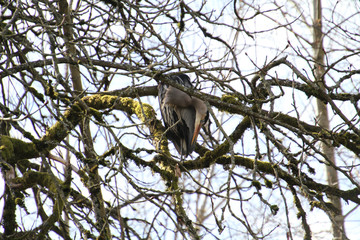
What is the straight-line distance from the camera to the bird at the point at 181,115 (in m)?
4.99

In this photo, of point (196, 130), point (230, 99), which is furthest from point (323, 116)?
point (230, 99)

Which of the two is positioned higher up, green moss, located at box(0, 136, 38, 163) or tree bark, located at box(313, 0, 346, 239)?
tree bark, located at box(313, 0, 346, 239)

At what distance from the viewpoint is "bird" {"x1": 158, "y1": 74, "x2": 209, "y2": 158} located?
196 inches

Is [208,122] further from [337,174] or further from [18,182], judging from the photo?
[337,174]

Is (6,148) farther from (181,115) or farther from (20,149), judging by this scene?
(181,115)

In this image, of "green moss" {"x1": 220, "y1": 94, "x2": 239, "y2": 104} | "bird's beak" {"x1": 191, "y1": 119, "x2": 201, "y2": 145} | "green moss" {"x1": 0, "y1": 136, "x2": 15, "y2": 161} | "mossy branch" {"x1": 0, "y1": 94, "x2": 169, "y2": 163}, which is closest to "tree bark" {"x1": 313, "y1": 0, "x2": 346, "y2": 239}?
"bird's beak" {"x1": 191, "y1": 119, "x2": 201, "y2": 145}

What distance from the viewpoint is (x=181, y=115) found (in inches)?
211

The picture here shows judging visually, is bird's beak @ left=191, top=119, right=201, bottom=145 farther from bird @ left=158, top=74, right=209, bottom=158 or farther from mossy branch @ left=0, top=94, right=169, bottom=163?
mossy branch @ left=0, top=94, right=169, bottom=163

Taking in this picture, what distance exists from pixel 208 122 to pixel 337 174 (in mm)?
4494

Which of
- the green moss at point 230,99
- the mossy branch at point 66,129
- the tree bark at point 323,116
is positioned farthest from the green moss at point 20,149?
the tree bark at point 323,116

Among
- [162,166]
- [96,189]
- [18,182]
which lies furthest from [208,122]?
[18,182]

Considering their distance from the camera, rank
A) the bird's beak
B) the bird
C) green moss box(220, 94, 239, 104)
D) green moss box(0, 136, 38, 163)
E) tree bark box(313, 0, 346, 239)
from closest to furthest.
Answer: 1. green moss box(0, 136, 38, 163)
2. green moss box(220, 94, 239, 104)
3. the bird's beak
4. the bird
5. tree bark box(313, 0, 346, 239)

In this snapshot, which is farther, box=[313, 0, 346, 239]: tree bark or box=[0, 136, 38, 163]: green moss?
box=[313, 0, 346, 239]: tree bark

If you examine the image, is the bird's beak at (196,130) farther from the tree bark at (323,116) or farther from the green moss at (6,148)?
the tree bark at (323,116)
